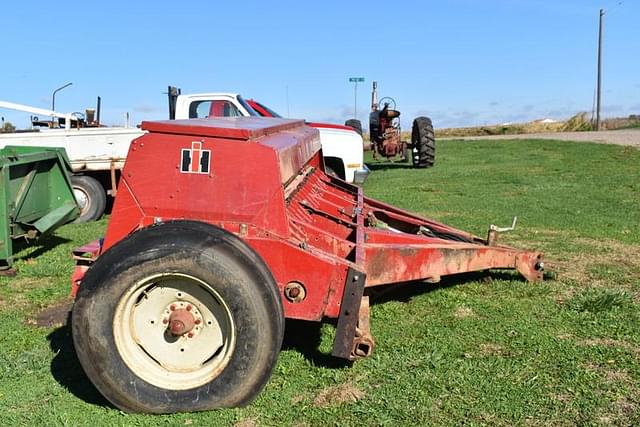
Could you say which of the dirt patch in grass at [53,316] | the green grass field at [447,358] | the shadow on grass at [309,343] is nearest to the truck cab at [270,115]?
the green grass field at [447,358]

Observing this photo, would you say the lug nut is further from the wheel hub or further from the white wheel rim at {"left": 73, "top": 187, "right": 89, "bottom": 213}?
the white wheel rim at {"left": 73, "top": 187, "right": 89, "bottom": 213}

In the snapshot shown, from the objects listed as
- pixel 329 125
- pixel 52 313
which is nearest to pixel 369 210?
pixel 52 313

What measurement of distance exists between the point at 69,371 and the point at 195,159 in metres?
1.41

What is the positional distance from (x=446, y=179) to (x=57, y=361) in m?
10.6

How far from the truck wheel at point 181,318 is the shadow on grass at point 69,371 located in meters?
0.32

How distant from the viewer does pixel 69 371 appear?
10.7 ft

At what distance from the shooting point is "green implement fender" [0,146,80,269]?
5.26 meters

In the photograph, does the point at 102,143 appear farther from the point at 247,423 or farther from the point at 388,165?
the point at 388,165

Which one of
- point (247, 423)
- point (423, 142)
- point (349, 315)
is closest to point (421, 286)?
point (349, 315)

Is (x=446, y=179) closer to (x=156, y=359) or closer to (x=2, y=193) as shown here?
(x=2, y=193)

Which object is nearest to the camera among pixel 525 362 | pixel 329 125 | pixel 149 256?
pixel 149 256

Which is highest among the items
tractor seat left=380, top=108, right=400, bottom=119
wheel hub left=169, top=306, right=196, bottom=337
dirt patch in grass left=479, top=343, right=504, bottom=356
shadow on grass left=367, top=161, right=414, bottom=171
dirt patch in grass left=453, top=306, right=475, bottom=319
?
tractor seat left=380, top=108, right=400, bottom=119

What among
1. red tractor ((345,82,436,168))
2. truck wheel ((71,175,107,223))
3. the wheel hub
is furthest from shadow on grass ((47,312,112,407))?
red tractor ((345,82,436,168))

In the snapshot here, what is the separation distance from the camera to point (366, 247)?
3.44 metres
